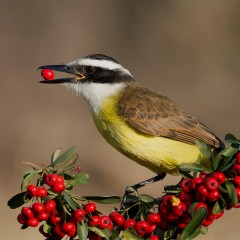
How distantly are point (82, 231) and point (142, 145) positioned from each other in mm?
2288

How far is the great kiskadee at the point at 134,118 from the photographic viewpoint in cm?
625

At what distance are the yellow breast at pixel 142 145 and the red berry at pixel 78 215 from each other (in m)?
2.15

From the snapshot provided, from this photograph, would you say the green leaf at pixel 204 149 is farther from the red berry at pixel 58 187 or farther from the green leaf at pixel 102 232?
the red berry at pixel 58 187

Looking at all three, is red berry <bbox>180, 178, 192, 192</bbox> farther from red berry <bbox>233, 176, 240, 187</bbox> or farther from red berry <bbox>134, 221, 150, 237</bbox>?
red berry <bbox>134, 221, 150, 237</bbox>

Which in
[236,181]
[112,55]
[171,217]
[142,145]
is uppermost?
[236,181]

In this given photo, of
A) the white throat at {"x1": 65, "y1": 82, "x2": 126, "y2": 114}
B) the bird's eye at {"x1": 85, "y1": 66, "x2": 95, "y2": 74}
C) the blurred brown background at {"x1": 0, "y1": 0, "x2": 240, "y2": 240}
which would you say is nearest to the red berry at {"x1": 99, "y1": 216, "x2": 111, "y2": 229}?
the white throat at {"x1": 65, "y1": 82, "x2": 126, "y2": 114}

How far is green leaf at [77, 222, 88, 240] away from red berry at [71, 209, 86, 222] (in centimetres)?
4

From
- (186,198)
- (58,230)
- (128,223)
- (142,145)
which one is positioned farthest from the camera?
(142,145)

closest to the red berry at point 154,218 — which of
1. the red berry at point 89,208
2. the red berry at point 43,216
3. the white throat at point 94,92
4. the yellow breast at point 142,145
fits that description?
the red berry at point 89,208

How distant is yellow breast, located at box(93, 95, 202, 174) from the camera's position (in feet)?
20.3

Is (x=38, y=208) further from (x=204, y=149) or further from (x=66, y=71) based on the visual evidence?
(x=66, y=71)

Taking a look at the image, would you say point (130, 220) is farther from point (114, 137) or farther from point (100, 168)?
point (100, 168)

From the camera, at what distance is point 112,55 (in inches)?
539

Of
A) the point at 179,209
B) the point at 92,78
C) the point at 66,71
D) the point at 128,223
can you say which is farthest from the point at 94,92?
the point at 179,209
